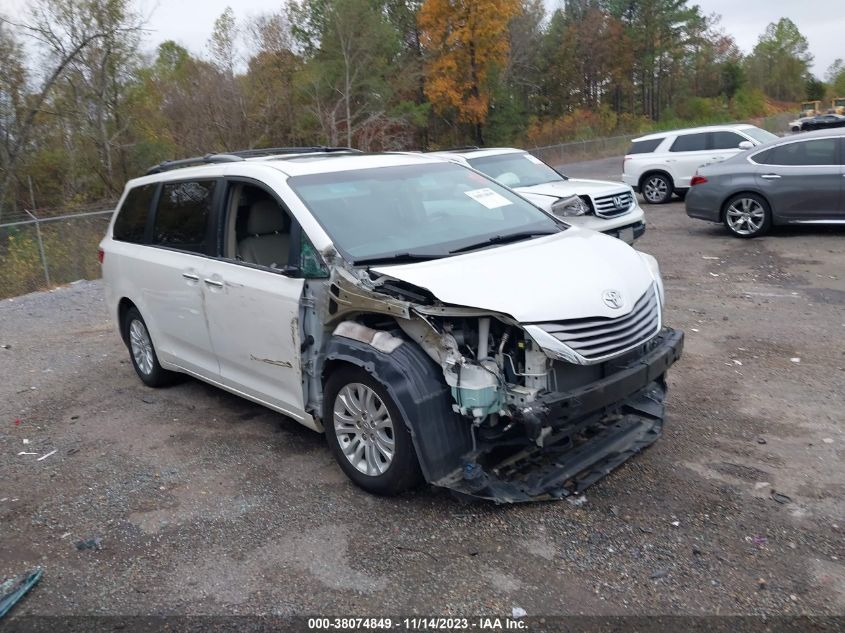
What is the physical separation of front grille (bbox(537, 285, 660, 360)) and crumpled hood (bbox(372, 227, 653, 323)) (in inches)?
1.7

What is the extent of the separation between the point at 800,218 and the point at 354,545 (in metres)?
10.3

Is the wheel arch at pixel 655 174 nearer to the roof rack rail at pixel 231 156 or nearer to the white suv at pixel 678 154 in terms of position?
the white suv at pixel 678 154

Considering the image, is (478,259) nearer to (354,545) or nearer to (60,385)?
(354,545)

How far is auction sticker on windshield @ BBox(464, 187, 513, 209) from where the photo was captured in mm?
5375

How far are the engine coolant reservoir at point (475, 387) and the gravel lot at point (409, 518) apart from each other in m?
0.66

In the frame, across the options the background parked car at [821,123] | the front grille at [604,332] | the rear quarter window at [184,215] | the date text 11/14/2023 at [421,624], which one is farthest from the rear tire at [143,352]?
the background parked car at [821,123]

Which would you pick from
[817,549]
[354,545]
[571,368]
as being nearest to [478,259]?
[571,368]

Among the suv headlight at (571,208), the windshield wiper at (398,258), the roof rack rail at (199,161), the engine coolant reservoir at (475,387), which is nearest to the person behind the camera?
the engine coolant reservoir at (475,387)

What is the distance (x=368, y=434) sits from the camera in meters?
4.31

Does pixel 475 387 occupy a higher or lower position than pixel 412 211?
lower

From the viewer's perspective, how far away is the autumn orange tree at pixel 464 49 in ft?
143

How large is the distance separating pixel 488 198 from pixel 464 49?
42.5m

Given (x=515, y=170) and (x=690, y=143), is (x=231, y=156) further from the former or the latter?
(x=690, y=143)

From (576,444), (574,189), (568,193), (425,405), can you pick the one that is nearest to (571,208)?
(568,193)
